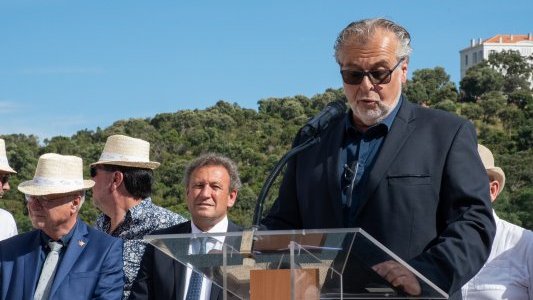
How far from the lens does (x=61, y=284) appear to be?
4633mm

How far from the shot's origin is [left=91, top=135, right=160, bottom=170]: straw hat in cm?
589

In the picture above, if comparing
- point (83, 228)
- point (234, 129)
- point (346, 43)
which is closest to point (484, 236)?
point (346, 43)

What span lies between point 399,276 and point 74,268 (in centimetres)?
245

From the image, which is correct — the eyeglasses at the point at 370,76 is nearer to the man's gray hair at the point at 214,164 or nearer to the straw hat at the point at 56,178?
the straw hat at the point at 56,178

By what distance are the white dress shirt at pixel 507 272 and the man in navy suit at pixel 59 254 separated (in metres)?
1.73

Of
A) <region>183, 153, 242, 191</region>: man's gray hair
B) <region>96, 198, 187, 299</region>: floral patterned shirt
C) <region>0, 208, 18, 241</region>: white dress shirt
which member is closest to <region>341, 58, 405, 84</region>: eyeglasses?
<region>183, 153, 242, 191</region>: man's gray hair

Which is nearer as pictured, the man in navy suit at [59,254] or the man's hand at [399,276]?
the man's hand at [399,276]

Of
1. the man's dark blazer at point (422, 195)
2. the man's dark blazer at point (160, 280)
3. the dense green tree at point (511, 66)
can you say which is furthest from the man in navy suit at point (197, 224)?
the dense green tree at point (511, 66)

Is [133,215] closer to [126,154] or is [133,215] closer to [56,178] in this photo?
[126,154]

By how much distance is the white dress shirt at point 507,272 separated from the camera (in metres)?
4.86

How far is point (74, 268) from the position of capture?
4.71 meters

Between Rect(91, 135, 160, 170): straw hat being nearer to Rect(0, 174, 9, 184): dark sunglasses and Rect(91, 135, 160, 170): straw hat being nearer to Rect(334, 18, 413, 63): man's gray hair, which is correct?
Rect(0, 174, 9, 184): dark sunglasses

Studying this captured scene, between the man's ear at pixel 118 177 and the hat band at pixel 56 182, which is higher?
the hat band at pixel 56 182

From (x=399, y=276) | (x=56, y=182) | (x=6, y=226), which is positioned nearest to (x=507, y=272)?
(x=56, y=182)
